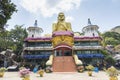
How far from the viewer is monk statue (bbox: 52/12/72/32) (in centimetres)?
4161

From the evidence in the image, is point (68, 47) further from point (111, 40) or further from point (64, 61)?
point (111, 40)

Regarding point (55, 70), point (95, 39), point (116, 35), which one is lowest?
point (55, 70)

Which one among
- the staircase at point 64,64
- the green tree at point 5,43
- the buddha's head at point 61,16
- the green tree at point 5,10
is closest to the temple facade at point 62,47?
the buddha's head at point 61,16

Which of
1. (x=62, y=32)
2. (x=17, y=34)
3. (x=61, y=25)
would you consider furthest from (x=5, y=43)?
(x=62, y=32)

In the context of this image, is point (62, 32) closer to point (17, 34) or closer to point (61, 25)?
point (61, 25)

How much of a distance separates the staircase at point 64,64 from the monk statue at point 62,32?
4.10 metres

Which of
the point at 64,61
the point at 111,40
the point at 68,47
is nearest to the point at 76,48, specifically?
the point at 68,47

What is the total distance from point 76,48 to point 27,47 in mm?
10908

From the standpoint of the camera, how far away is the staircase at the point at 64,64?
3297 cm

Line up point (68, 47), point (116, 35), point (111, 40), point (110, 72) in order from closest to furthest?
point (110, 72) → point (68, 47) → point (111, 40) → point (116, 35)

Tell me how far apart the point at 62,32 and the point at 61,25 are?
2565 mm

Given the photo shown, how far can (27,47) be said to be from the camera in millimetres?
43219

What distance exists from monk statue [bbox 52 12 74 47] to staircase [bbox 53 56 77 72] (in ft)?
13.5

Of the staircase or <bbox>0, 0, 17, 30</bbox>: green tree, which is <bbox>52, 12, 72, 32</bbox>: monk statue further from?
<bbox>0, 0, 17, 30</bbox>: green tree
